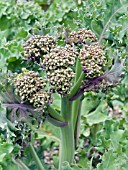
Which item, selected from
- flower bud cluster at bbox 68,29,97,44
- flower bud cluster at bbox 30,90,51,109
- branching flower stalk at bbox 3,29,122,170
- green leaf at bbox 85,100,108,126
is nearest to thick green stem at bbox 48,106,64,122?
branching flower stalk at bbox 3,29,122,170

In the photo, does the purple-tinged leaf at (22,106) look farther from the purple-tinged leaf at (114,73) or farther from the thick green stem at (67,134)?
the purple-tinged leaf at (114,73)

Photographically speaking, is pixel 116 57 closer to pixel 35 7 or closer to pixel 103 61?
pixel 103 61

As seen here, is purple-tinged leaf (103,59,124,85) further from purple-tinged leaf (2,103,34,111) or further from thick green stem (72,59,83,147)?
purple-tinged leaf (2,103,34,111)


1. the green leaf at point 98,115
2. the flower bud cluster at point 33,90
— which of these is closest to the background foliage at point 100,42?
the green leaf at point 98,115

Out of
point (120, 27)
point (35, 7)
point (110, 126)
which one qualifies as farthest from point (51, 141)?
point (120, 27)

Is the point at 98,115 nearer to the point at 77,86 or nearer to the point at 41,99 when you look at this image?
the point at 77,86

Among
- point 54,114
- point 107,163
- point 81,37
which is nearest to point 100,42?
point 81,37
